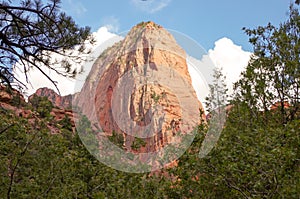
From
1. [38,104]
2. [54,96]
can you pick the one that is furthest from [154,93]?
[54,96]

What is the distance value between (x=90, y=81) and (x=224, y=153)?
3231 millimetres

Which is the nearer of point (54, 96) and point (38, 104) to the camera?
point (38, 104)

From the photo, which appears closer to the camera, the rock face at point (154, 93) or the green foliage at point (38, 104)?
the green foliage at point (38, 104)

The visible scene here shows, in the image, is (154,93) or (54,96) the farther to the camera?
(54,96)

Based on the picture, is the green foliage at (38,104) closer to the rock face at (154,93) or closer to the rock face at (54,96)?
the rock face at (54,96)

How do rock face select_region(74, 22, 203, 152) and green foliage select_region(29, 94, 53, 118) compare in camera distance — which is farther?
rock face select_region(74, 22, 203, 152)

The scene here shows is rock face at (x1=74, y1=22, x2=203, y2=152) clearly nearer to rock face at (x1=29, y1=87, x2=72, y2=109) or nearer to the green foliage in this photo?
rock face at (x1=29, y1=87, x2=72, y2=109)

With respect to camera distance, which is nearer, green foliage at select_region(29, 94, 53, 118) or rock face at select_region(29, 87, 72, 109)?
green foliage at select_region(29, 94, 53, 118)

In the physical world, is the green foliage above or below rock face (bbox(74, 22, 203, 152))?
below

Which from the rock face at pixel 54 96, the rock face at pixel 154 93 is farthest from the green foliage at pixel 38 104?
the rock face at pixel 154 93

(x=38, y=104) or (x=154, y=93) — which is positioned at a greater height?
(x=154, y=93)

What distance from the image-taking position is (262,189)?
228 inches

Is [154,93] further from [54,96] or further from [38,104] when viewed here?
[54,96]

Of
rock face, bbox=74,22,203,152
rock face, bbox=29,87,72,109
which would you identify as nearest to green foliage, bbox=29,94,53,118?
rock face, bbox=29,87,72,109
